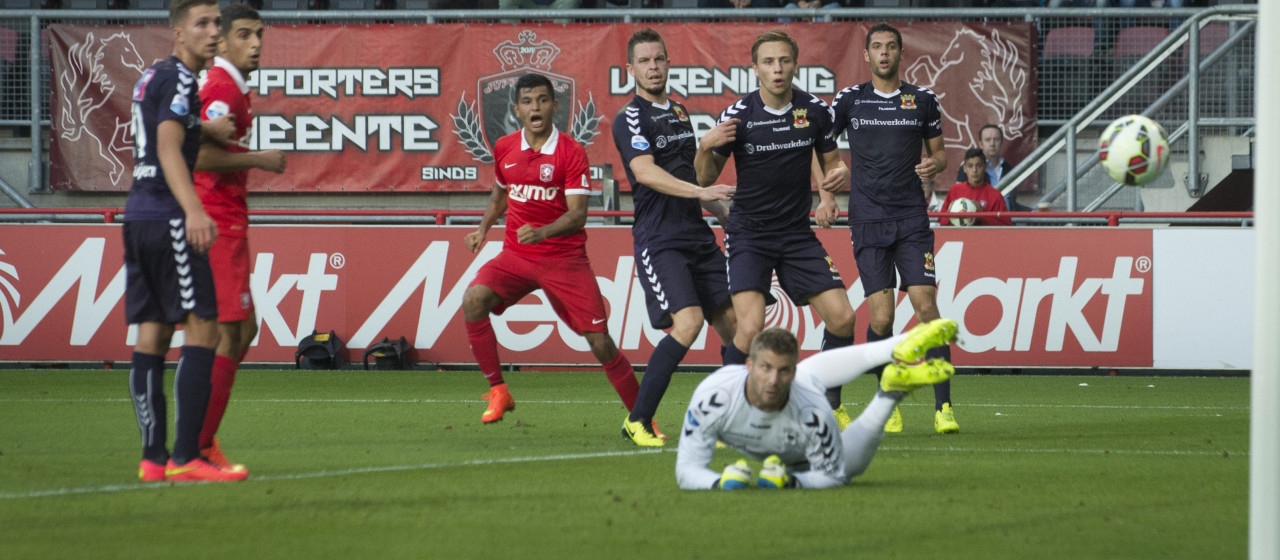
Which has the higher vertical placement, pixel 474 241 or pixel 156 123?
pixel 156 123

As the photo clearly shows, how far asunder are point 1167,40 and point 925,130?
7690mm

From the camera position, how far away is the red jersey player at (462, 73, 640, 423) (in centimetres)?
788

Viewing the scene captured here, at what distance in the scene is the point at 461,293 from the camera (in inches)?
513

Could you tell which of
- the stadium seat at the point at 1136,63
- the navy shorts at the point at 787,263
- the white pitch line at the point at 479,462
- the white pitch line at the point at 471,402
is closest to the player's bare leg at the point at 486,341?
the white pitch line at the point at 479,462

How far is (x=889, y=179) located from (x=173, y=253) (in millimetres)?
4417

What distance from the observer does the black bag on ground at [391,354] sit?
1305cm

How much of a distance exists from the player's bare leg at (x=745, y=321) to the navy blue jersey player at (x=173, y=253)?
2.79 metres

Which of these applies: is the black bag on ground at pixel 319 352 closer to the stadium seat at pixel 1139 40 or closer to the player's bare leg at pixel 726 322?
the player's bare leg at pixel 726 322

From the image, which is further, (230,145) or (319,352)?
(319,352)

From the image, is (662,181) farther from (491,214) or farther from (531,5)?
(531,5)

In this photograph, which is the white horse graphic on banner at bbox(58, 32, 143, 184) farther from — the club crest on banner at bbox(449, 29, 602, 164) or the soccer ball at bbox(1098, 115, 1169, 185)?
the soccer ball at bbox(1098, 115, 1169, 185)

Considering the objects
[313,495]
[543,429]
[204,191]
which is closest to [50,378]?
[543,429]

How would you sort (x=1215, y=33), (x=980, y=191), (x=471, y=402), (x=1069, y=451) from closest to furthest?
(x=1069, y=451) < (x=471, y=402) < (x=980, y=191) < (x=1215, y=33)

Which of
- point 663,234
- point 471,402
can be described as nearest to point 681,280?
point 663,234
